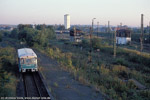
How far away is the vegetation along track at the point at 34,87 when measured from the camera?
11.6 metres

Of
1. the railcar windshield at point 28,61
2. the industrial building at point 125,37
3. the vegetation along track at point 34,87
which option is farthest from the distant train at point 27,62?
the industrial building at point 125,37

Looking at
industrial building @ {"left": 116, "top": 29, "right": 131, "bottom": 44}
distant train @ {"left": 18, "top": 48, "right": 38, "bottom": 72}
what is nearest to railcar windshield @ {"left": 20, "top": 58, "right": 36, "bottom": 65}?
distant train @ {"left": 18, "top": 48, "right": 38, "bottom": 72}

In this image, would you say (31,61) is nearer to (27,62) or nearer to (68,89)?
(27,62)

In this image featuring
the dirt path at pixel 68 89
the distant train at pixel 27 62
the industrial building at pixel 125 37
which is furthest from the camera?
the industrial building at pixel 125 37

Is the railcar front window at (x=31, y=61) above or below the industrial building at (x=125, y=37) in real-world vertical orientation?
below

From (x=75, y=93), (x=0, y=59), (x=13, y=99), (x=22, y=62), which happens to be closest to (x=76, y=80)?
(x=75, y=93)

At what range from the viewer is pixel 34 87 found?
45.0ft

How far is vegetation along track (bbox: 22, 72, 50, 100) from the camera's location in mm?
11575

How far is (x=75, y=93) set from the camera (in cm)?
1224

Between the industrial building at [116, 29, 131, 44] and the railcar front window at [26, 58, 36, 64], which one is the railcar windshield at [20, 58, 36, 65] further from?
the industrial building at [116, 29, 131, 44]

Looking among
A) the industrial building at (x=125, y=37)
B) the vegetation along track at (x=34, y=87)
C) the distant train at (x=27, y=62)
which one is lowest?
the vegetation along track at (x=34, y=87)

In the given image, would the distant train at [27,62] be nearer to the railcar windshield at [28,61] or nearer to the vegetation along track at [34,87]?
the railcar windshield at [28,61]

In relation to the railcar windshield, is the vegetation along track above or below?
below

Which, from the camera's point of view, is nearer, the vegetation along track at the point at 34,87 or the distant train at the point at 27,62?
the vegetation along track at the point at 34,87
